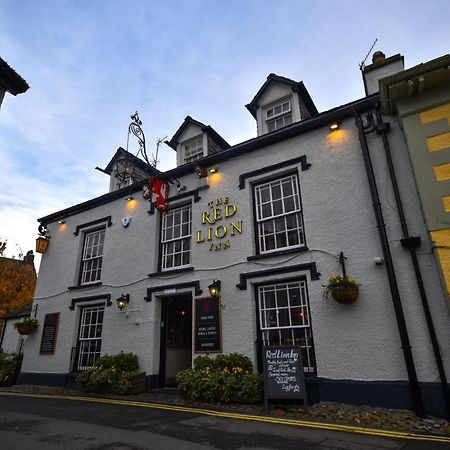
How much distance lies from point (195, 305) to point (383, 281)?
530 cm

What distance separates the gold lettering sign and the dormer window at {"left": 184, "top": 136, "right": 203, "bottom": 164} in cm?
312

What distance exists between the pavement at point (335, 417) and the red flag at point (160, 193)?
6.21 meters

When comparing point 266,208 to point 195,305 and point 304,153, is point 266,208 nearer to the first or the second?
point 304,153

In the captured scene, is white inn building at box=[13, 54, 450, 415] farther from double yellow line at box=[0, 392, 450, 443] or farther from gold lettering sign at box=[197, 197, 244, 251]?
double yellow line at box=[0, 392, 450, 443]

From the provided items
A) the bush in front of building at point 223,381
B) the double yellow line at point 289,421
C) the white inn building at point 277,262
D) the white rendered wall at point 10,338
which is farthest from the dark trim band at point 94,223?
the white rendered wall at point 10,338

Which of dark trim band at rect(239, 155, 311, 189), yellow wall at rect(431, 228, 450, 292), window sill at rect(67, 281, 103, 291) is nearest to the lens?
yellow wall at rect(431, 228, 450, 292)

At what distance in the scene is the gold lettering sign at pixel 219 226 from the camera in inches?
400

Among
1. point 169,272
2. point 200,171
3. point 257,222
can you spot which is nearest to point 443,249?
point 257,222

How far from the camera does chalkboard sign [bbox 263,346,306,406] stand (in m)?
6.98

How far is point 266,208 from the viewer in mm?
10125

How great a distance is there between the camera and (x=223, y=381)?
7973mm

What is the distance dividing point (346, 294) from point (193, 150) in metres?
8.67

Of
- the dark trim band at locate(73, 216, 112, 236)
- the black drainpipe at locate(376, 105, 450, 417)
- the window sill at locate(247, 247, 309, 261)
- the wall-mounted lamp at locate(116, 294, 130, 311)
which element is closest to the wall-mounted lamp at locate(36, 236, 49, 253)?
the dark trim band at locate(73, 216, 112, 236)

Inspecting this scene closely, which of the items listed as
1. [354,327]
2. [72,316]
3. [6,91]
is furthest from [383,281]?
[72,316]
